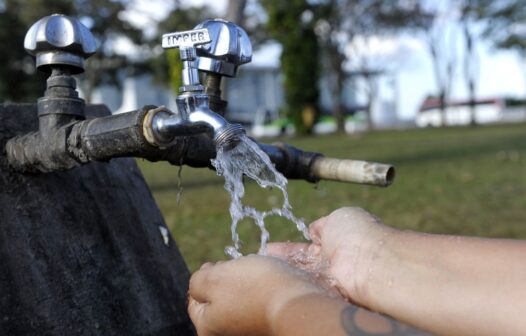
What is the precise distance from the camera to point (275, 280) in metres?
0.88

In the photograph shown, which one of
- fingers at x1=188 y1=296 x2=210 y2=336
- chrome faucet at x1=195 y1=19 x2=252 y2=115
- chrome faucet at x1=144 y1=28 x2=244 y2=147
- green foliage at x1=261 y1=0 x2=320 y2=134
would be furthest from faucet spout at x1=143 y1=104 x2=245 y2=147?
green foliage at x1=261 y1=0 x2=320 y2=134

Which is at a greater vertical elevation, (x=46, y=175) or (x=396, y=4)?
(x=396, y=4)

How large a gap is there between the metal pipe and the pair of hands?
20 centimetres

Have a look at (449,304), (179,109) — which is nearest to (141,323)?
(179,109)

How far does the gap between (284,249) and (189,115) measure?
1.08 ft

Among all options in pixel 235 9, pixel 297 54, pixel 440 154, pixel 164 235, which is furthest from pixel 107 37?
pixel 164 235

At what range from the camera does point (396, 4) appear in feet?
83.4

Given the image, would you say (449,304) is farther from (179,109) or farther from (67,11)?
(67,11)

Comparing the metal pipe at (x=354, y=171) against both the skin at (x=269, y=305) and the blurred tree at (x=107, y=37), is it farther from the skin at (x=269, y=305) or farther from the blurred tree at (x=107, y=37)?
the blurred tree at (x=107, y=37)

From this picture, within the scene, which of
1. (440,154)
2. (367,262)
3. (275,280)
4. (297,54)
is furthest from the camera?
(297,54)

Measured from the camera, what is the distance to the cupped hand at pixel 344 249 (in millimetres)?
993

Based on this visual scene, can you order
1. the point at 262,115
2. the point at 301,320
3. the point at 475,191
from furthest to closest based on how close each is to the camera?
the point at 262,115
the point at 475,191
the point at 301,320

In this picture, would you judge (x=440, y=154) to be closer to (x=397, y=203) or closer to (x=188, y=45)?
(x=397, y=203)

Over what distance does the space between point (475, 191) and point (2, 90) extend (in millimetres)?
21491
